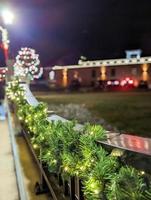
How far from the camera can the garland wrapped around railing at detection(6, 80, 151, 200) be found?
1.71m

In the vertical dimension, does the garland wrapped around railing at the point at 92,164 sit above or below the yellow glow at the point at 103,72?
below

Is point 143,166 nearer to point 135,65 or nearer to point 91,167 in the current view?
point 91,167

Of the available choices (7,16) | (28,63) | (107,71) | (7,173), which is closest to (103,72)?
(107,71)

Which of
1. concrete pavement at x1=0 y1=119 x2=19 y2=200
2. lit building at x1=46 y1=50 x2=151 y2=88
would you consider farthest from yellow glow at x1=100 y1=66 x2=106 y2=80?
concrete pavement at x1=0 y1=119 x2=19 y2=200

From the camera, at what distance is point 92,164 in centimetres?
224

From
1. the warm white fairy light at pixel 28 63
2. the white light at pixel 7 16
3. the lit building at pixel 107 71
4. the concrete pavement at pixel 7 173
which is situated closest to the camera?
the concrete pavement at pixel 7 173

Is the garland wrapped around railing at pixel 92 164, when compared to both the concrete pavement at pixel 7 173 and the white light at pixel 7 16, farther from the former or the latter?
the white light at pixel 7 16

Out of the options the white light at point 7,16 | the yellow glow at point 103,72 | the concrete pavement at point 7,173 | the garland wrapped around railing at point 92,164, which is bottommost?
the concrete pavement at point 7,173

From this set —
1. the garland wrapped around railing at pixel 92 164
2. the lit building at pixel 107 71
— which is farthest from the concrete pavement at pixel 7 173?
the lit building at pixel 107 71

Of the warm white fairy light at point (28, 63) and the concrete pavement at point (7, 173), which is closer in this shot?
the concrete pavement at point (7, 173)

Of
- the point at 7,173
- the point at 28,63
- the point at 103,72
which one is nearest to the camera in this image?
the point at 7,173

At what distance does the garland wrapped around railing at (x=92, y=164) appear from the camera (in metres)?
1.71

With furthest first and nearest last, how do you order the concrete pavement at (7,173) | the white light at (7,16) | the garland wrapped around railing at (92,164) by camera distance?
the white light at (7,16)
the concrete pavement at (7,173)
the garland wrapped around railing at (92,164)

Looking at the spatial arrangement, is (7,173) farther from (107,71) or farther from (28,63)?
(107,71)
